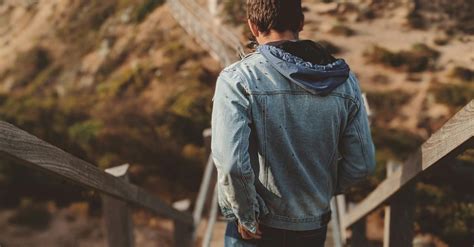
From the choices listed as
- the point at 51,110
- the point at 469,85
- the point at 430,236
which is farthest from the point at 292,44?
the point at 51,110

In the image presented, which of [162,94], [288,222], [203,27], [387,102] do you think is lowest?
[387,102]

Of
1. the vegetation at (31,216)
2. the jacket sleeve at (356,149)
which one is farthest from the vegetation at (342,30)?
the jacket sleeve at (356,149)

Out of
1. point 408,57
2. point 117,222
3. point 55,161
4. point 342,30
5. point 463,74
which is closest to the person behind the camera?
point 55,161

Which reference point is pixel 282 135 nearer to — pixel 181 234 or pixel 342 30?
pixel 181 234

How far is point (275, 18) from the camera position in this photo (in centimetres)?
163

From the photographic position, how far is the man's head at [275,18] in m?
1.62

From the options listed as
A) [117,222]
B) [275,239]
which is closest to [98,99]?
[117,222]

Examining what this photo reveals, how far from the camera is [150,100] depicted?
13.1 metres

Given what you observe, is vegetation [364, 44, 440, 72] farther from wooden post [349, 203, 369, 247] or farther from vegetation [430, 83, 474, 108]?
wooden post [349, 203, 369, 247]

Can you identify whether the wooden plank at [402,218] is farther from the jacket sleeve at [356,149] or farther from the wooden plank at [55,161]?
the wooden plank at [55,161]

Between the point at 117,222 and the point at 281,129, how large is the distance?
1425mm

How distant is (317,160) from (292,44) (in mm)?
422

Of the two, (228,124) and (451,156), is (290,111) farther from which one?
(451,156)

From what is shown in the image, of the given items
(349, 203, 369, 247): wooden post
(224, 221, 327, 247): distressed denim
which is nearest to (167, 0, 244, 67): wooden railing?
(349, 203, 369, 247): wooden post
